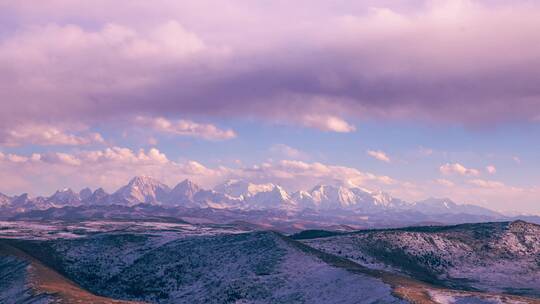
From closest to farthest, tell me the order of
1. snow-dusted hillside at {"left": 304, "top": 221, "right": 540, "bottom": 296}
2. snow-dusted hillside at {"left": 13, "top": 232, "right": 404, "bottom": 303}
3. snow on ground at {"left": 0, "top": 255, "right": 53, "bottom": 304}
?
snow on ground at {"left": 0, "top": 255, "right": 53, "bottom": 304}, snow-dusted hillside at {"left": 13, "top": 232, "right": 404, "bottom": 303}, snow-dusted hillside at {"left": 304, "top": 221, "right": 540, "bottom": 296}

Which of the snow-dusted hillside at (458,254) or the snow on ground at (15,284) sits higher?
the snow-dusted hillside at (458,254)

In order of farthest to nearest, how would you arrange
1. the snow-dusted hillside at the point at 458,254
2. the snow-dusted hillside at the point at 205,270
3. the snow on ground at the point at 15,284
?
1. the snow-dusted hillside at the point at 458,254
2. the snow-dusted hillside at the point at 205,270
3. the snow on ground at the point at 15,284

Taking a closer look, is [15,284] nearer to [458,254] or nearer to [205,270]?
[205,270]

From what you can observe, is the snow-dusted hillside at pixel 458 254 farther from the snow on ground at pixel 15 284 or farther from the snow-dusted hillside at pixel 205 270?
the snow on ground at pixel 15 284

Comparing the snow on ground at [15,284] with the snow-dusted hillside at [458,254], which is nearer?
the snow on ground at [15,284]

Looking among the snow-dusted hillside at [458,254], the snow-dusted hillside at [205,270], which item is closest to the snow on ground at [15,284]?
the snow-dusted hillside at [205,270]

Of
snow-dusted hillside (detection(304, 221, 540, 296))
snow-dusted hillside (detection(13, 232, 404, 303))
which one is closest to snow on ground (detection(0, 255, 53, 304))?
snow-dusted hillside (detection(13, 232, 404, 303))

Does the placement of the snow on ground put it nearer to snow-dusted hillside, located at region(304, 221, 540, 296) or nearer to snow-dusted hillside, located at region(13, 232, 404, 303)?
snow-dusted hillside, located at region(13, 232, 404, 303)

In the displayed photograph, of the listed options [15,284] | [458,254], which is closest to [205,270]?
[15,284]

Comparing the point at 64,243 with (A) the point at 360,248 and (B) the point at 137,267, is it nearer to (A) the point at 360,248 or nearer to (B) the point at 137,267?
(B) the point at 137,267

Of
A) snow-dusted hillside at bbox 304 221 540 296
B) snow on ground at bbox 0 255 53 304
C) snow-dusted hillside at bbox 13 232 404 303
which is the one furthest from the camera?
snow-dusted hillside at bbox 304 221 540 296

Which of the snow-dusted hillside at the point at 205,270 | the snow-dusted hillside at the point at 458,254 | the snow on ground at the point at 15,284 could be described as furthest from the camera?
the snow-dusted hillside at the point at 458,254
